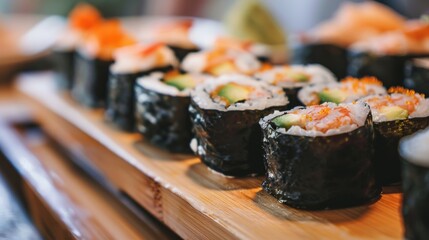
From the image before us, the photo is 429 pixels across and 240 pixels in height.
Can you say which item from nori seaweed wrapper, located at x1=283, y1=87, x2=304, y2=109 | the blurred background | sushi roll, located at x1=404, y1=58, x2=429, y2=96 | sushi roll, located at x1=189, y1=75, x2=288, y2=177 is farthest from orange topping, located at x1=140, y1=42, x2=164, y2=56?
the blurred background

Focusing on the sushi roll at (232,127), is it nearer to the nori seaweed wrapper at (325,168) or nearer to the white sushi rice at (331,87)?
the white sushi rice at (331,87)

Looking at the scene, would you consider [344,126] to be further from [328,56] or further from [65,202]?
[328,56]

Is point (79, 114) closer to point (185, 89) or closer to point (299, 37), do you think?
point (185, 89)

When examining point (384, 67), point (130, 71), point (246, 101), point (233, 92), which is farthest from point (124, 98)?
point (384, 67)

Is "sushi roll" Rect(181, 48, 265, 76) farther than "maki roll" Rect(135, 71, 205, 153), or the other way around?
"sushi roll" Rect(181, 48, 265, 76)

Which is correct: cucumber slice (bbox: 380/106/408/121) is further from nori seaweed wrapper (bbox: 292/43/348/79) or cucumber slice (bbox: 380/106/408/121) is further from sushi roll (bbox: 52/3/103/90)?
sushi roll (bbox: 52/3/103/90)
